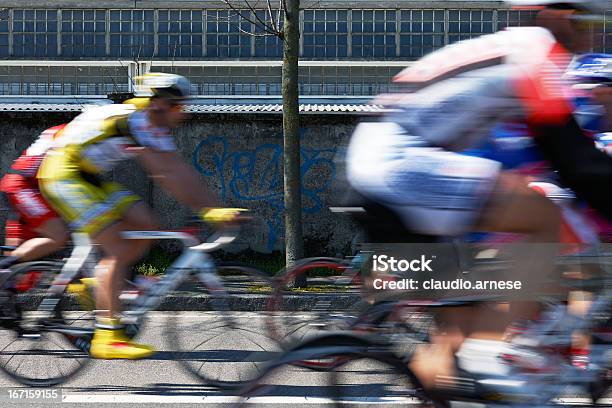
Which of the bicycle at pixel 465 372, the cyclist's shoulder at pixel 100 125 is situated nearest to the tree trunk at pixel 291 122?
the cyclist's shoulder at pixel 100 125

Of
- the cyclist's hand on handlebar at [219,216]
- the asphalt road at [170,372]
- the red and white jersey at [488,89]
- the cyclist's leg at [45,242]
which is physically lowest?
the asphalt road at [170,372]

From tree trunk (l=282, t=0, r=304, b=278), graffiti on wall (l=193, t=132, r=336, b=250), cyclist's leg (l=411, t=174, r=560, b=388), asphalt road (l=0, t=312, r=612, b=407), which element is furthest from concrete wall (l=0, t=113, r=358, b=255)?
cyclist's leg (l=411, t=174, r=560, b=388)

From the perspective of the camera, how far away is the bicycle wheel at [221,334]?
5.00 meters

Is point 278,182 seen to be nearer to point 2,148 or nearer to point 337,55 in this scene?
point 2,148

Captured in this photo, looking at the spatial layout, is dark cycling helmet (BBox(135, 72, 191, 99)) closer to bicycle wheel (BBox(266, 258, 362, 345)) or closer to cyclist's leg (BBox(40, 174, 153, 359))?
cyclist's leg (BBox(40, 174, 153, 359))

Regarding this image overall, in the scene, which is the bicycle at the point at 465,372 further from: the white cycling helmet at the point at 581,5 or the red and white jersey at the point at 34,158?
the red and white jersey at the point at 34,158

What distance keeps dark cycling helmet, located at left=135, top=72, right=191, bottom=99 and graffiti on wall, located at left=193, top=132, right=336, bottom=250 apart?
7.83 metres

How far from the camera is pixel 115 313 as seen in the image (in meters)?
4.80

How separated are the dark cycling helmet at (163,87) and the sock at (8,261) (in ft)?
5.00

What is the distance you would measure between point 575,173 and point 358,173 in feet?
2.51

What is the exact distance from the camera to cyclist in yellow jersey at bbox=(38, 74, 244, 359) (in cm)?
470

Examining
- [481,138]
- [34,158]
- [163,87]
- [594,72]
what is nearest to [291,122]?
[34,158]

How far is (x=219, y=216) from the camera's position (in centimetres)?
476

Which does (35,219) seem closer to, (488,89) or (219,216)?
(219,216)
